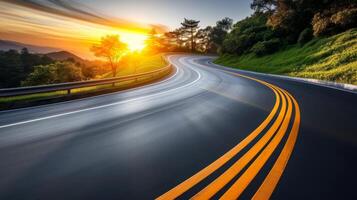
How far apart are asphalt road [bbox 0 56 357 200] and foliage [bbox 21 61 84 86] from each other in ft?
149

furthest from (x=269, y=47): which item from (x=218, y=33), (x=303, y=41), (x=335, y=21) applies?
(x=218, y=33)

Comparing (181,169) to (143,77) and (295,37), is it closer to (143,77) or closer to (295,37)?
(143,77)

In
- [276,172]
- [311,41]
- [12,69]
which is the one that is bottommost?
[12,69]

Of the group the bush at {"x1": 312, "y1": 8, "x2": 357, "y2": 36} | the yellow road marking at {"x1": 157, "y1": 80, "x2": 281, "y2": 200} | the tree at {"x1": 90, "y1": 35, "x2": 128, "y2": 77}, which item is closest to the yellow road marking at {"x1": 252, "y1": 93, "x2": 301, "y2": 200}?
the yellow road marking at {"x1": 157, "y1": 80, "x2": 281, "y2": 200}

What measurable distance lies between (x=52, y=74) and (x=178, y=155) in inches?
2030

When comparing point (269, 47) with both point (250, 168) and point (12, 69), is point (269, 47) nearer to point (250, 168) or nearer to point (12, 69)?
point (250, 168)

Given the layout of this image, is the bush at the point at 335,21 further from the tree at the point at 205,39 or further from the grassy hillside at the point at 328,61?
the tree at the point at 205,39

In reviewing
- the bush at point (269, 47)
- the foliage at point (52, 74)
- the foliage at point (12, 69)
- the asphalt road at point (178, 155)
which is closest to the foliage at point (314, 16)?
the bush at point (269, 47)

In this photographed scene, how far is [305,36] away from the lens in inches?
1236

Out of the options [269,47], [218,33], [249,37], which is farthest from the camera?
Answer: [218,33]

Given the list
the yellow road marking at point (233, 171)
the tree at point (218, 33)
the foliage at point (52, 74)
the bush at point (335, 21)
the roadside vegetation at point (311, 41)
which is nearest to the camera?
the yellow road marking at point (233, 171)

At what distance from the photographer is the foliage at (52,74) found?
4516 centimetres

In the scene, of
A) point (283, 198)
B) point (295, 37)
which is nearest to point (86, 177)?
point (283, 198)

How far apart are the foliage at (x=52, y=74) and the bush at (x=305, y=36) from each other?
47161mm
